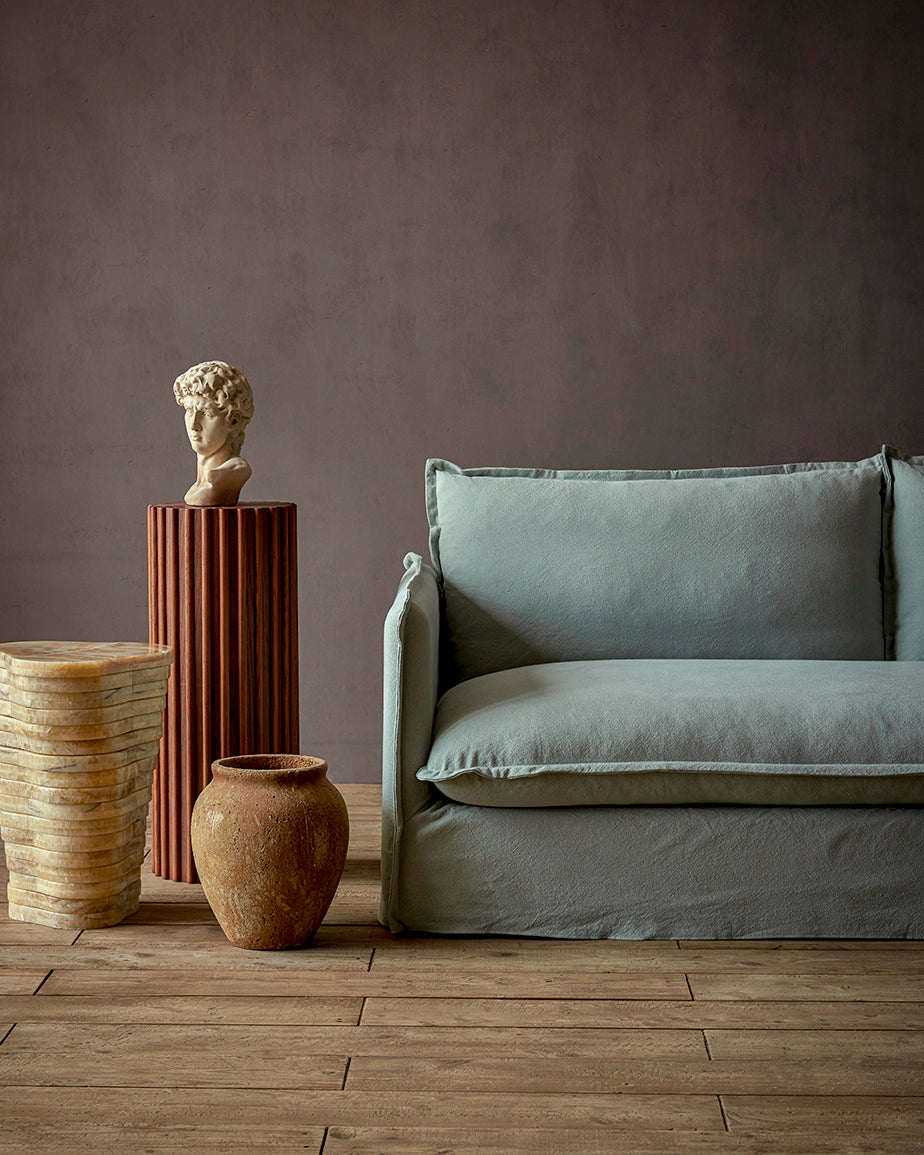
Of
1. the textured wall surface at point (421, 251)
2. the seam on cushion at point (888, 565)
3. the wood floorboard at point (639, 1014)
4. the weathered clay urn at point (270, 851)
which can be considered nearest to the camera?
the wood floorboard at point (639, 1014)

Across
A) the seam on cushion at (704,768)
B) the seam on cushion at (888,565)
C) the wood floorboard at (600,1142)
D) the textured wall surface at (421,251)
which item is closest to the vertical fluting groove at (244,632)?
the seam on cushion at (704,768)

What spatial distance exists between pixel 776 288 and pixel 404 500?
3.95 feet

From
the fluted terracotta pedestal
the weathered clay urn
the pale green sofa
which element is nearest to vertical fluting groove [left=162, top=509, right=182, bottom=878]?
the fluted terracotta pedestal

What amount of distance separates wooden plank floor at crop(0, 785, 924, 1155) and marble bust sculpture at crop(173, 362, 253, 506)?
2.92ft

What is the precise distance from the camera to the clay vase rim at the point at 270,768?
2020 mm

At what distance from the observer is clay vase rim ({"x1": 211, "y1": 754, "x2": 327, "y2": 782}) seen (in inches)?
79.5

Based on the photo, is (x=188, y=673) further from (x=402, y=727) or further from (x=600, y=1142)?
(x=600, y=1142)

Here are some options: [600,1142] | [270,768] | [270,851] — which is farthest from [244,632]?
[600,1142]

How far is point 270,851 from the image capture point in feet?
6.43

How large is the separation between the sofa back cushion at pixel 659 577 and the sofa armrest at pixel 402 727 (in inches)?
18.7

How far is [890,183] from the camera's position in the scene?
315 centimetres

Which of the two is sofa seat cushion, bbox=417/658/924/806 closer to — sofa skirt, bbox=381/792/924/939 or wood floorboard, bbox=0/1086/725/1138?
sofa skirt, bbox=381/792/924/939

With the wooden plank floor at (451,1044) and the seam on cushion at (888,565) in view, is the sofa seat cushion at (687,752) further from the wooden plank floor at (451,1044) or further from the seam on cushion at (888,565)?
the seam on cushion at (888,565)

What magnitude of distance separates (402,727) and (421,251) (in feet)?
5.41
